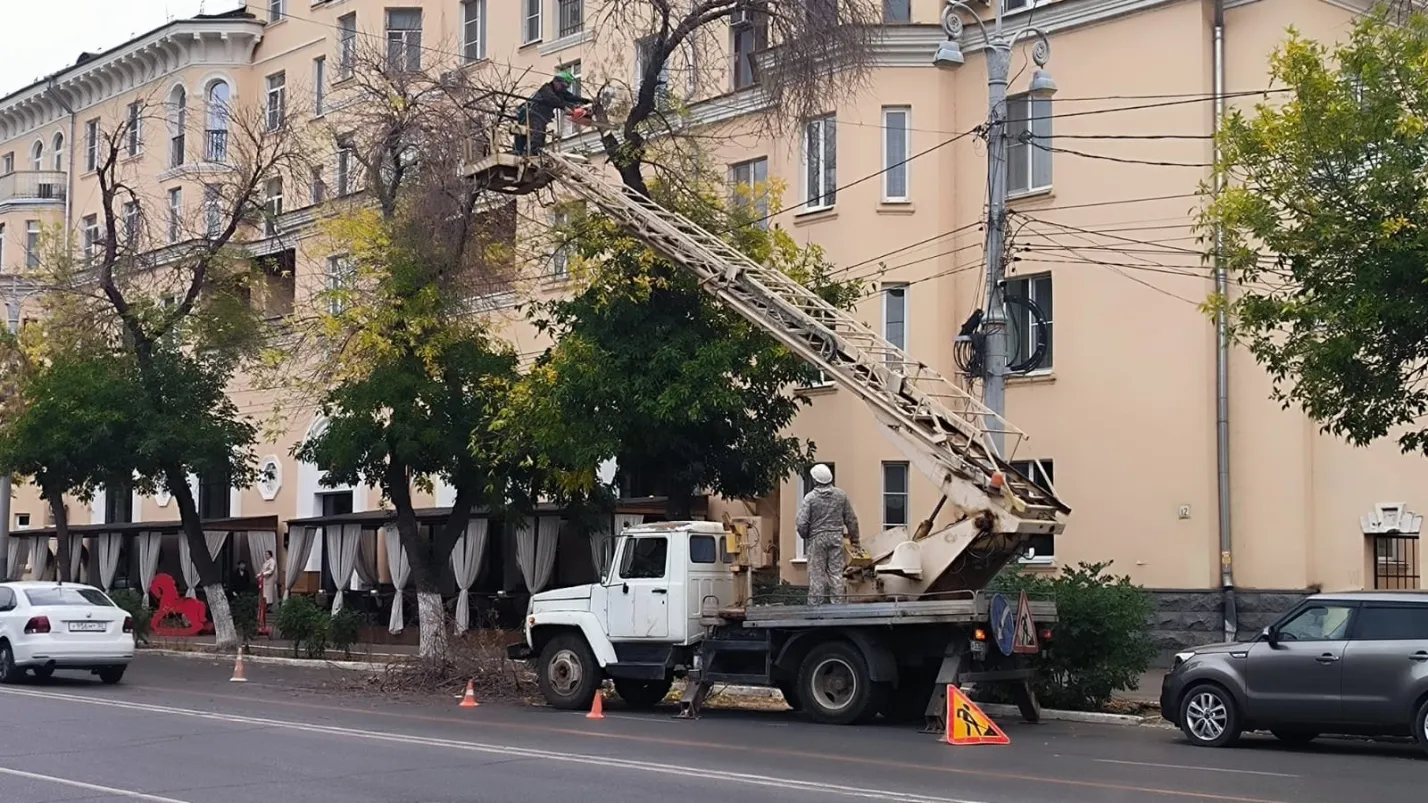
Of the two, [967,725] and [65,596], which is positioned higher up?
[65,596]

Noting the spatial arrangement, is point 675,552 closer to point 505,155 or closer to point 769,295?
point 769,295

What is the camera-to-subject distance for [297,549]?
3841 cm

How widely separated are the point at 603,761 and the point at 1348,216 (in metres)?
8.96

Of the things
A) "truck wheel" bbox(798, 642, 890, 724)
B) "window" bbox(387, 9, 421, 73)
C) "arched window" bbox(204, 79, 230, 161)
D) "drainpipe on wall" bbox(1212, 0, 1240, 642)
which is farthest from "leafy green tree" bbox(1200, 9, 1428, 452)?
"arched window" bbox(204, 79, 230, 161)

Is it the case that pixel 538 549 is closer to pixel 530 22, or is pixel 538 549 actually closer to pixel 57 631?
pixel 57 631

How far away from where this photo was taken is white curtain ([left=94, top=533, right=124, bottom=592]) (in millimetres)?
44656

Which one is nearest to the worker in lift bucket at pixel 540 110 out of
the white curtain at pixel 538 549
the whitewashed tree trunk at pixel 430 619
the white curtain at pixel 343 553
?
the whitewashed tree trunk at pixel 430 619

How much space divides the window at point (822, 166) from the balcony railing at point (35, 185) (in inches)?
1260

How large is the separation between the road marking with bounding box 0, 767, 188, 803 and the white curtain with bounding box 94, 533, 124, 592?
3319 cm

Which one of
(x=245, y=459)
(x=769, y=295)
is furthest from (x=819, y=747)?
(x=245, y=459)

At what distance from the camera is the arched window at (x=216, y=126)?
121ft

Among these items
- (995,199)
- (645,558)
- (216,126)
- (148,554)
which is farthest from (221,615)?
(995,199)

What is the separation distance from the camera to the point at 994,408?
61.0ft

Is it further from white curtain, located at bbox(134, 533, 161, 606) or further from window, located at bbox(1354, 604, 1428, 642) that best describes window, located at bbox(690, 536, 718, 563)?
white curtain, located at bbox(134, 533, 161, 606)
